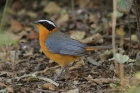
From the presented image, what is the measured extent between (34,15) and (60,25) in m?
1.09

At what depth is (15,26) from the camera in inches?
354

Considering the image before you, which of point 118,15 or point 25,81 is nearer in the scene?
point 25,81

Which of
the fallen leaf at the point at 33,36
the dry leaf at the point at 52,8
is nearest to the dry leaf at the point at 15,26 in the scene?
the fallen leaf at the point at 33,36

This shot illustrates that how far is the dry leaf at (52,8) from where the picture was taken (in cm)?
993

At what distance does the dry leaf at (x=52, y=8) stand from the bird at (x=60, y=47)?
11.3 feet

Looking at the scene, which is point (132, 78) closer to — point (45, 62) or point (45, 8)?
point (45, 62)

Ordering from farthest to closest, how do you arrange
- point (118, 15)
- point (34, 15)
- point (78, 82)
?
1. point (34, 15)
2. point (118, 15)
3. point (78, 82)

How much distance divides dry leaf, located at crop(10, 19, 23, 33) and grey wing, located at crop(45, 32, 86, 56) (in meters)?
2.59

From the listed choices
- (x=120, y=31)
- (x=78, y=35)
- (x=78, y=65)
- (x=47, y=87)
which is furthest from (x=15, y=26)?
(x=47, y=87)

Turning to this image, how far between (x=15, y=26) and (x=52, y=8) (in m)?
1.39

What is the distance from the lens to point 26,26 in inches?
362

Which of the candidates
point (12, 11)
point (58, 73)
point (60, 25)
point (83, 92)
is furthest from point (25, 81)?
point (12, 11)

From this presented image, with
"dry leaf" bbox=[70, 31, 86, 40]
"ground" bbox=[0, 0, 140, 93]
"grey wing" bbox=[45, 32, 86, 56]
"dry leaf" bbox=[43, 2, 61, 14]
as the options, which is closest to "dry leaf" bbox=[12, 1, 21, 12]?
"ground" bbox=[0, 0, 140, 93]

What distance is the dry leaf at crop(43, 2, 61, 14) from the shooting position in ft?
32.6
